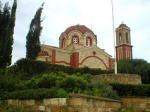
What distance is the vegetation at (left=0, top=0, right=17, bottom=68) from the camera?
58.0ft

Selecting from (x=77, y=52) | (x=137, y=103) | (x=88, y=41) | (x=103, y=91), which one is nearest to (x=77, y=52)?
(x=77, y=52)

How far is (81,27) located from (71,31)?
8.52ft

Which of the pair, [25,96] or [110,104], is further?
[110,104]

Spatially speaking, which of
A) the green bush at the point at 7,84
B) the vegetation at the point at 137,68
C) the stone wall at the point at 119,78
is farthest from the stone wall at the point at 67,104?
the vegetation at the point at 137,68

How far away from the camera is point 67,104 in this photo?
281 inches

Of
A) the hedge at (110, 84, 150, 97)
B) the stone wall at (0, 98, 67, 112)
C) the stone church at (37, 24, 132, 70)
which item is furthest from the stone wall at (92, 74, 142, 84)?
the stone church at (37, 24, 132, 70)

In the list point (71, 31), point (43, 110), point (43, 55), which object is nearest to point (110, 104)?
point (43, 110)

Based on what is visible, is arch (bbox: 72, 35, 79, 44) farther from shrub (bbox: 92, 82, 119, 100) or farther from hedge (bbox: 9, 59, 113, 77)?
shrub (bbox: 92, 82, 119, 100)

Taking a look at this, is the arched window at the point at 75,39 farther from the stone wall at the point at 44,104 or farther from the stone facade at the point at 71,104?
the stone wall at the point at 44,104

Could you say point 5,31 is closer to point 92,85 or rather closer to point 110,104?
point 92,85

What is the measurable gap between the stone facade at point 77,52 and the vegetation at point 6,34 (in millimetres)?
9212

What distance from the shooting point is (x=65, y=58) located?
3041 centimetres

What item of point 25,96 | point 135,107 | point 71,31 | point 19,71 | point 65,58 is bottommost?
Answer: point 135,107

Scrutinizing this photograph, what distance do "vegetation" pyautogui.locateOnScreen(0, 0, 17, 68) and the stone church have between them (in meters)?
9.21
